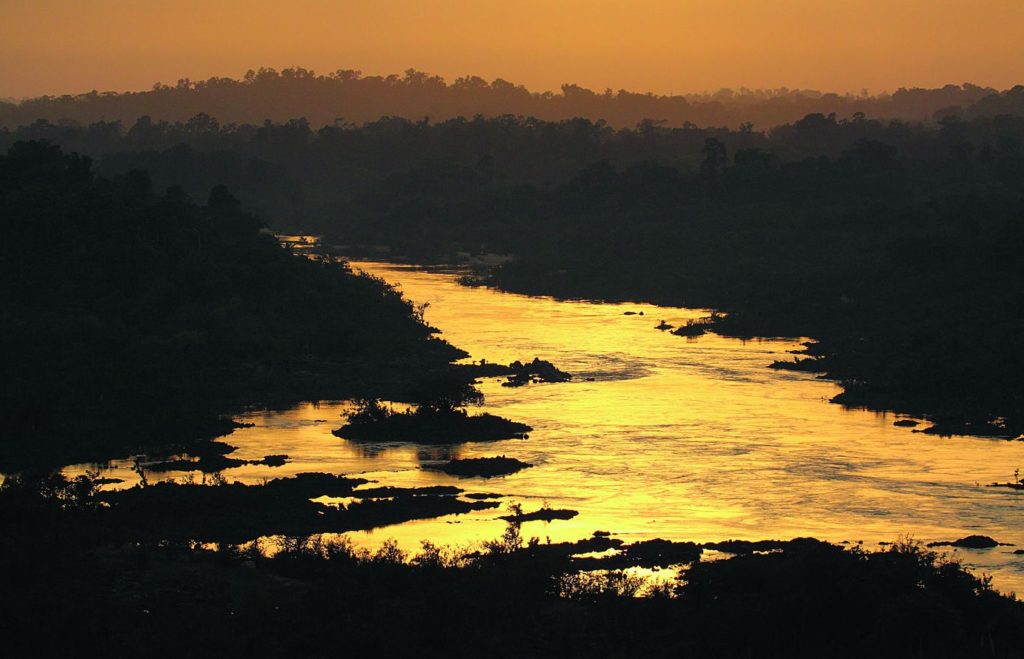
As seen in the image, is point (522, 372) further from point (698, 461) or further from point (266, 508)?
point (266, 508)

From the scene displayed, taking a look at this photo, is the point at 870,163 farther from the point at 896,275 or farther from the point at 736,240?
the point at 896,275

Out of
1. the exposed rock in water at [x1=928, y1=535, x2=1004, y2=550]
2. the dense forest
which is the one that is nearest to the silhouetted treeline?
the dense forest

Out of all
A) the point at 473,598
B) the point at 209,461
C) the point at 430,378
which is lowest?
the point at 209,461

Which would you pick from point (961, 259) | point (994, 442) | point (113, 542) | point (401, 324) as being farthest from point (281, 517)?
point (961, 259)

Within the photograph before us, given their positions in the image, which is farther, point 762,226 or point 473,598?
point 762,226

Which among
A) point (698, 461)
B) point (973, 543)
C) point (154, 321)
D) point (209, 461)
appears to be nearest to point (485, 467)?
point (698, 461)

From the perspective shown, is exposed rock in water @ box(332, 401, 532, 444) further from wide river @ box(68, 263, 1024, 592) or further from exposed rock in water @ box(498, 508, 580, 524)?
exposed rock in water @ box(498, 508, 580, 524)

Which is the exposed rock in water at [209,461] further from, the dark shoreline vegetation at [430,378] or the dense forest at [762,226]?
the dense forest at [762,226]
